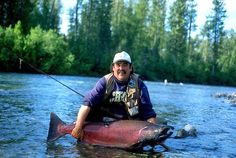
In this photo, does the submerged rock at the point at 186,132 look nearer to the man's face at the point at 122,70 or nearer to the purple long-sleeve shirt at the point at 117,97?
the purple long-sleeve shirt at the point at 117,97

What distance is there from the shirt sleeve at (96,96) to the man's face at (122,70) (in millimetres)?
280

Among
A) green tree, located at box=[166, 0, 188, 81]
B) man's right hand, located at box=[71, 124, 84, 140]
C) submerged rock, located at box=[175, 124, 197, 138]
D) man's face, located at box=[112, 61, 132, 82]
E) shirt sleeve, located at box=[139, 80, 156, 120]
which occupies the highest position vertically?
green tree, located at box=[166, 0, 188, 81]

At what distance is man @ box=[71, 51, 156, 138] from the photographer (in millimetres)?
7816

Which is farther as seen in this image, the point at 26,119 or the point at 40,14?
the point at 40,14

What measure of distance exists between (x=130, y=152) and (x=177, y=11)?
7369cm

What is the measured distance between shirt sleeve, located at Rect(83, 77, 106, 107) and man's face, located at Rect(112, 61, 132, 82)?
0.28 meters

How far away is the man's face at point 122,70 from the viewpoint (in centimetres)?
780

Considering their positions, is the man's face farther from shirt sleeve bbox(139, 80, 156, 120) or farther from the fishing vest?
shirt sleeve bbox(139, 80, 156, 120)

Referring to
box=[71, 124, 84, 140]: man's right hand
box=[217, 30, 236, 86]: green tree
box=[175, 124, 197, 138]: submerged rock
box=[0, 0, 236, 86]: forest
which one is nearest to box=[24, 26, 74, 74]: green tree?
box=[0, 0, 236, 86]: forest

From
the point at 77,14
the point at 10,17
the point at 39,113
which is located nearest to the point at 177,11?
the point at 77,14

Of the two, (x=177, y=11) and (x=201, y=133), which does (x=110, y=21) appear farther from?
(x=201, y=133)

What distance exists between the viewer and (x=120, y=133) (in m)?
7.49

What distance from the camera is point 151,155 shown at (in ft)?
24.4

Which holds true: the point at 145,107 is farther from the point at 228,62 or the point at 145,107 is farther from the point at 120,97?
the point at 228,62
